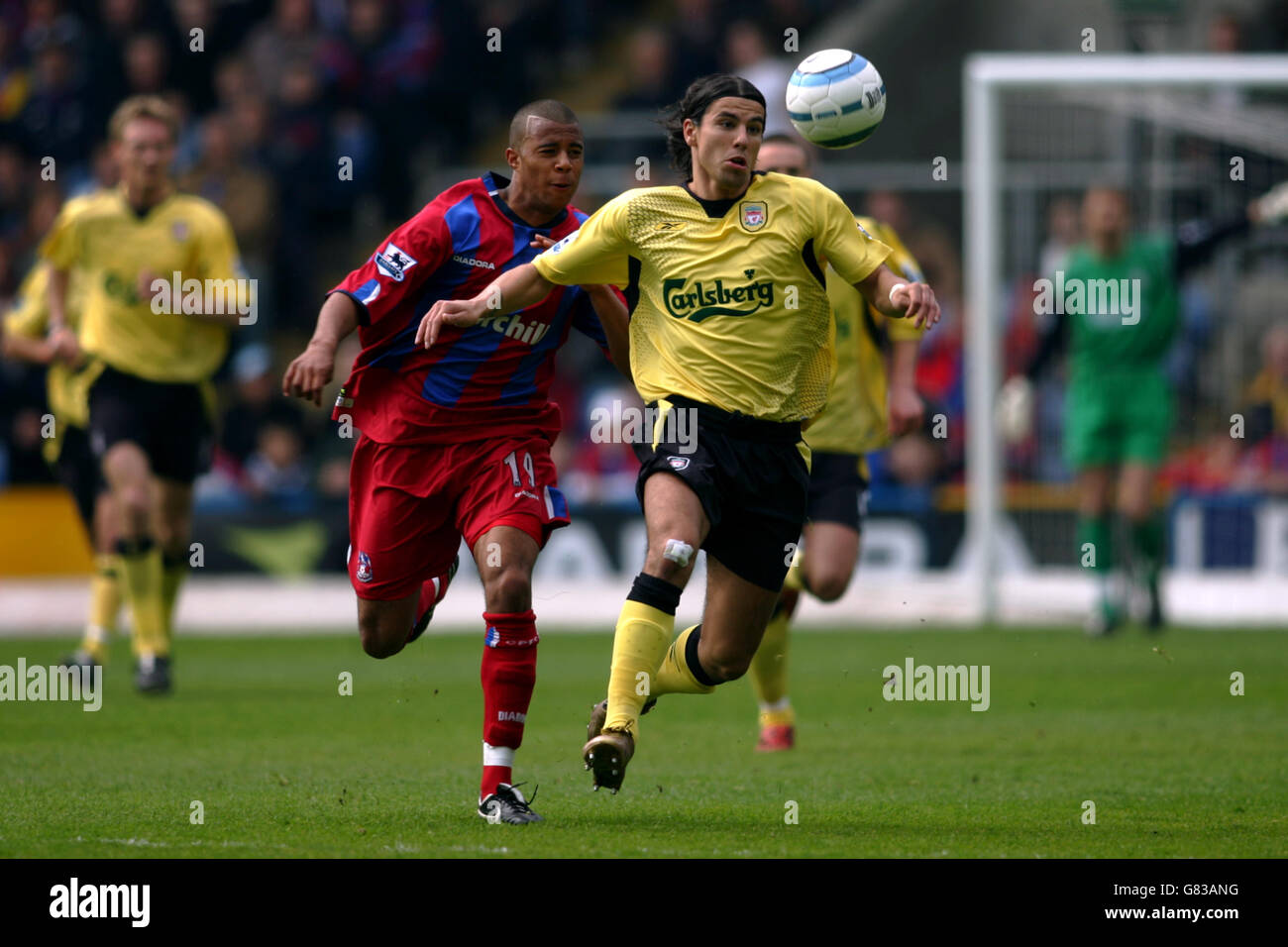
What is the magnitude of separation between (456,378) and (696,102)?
132 cm

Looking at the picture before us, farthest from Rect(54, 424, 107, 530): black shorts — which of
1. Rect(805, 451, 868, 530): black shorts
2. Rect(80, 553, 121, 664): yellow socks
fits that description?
Rect(805, 451, 868, 530): black shorts

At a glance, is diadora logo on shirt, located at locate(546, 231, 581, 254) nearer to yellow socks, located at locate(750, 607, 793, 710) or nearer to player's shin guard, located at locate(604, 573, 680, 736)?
player's shin guard, located at locate(604, 573, 680, 736)

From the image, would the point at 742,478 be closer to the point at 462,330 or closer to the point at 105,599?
the point at 462,330

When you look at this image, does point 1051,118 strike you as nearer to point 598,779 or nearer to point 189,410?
point 189,410

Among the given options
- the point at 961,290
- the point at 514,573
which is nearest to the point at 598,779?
the point at 514,573

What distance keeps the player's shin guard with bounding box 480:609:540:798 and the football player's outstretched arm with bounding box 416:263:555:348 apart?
966 millimetres

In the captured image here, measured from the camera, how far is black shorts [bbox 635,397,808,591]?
21.0ft

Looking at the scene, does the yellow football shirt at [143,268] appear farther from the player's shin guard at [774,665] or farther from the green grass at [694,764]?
the player's shin guard at [774,665]

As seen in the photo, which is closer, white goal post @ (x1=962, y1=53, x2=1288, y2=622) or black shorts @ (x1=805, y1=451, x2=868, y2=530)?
black shorts @ (x1=805, y1=451, x2=868, y2=530)

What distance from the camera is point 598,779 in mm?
5879

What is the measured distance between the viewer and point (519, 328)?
6844 millimetres

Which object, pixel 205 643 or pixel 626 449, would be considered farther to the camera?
pixel 626 449

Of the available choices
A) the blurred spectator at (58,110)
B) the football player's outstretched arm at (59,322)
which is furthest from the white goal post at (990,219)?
the blurred spectator at (58,110)
